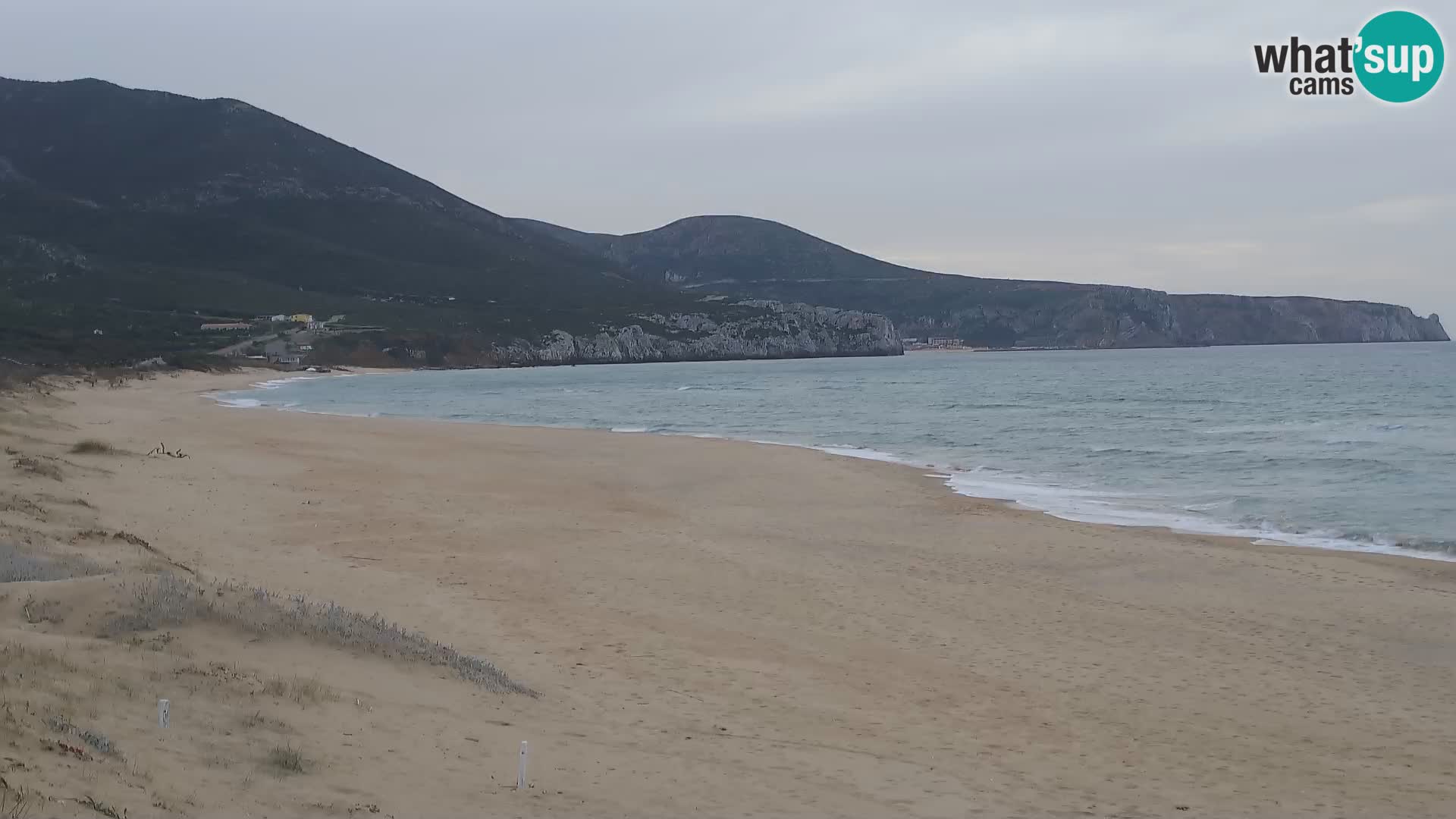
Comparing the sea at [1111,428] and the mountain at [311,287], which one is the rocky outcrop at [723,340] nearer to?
the mountain at [311,287]

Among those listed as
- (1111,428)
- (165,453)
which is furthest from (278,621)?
(1111,428)

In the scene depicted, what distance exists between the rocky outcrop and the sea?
53.6 meters

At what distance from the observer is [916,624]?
12258 millimetres

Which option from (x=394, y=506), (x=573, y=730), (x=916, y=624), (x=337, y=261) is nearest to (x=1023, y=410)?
(x=394, y=506)

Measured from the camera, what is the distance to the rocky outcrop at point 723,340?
15062cm

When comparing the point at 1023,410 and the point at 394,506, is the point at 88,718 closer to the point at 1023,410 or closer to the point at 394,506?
the point at 394,506

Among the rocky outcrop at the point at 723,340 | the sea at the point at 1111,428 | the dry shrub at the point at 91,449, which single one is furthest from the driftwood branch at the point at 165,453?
the rocky outcrop at the point at 723,340

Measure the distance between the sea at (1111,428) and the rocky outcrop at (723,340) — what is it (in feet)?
176

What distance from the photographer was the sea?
67.9ft

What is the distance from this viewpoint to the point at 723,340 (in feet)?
581

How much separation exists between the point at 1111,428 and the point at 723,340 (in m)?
139

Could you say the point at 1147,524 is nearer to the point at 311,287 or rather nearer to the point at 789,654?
the point at 789,654

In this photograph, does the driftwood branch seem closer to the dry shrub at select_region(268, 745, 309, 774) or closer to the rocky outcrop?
the dry shrub at select_region(268, 745, 309, 774)

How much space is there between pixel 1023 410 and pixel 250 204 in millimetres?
181564
